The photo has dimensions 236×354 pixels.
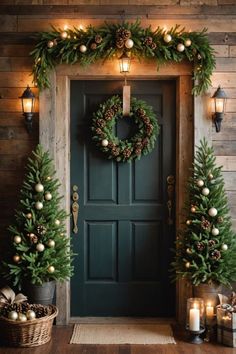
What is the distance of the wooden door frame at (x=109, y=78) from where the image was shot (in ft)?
15.3

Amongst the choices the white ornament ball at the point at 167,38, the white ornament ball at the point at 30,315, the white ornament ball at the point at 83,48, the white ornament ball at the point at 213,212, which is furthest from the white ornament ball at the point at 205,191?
the white ornament ball at the point at 30,315

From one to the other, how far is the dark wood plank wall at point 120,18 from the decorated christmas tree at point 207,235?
297mm

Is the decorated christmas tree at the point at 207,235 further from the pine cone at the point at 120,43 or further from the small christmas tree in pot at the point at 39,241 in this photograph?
the pine cone at the point at 120,43

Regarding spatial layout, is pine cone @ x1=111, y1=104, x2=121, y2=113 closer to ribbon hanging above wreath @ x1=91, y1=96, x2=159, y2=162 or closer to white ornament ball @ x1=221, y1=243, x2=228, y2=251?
ribbon hanging above wreath @ x1=91, y1=96, x2=159, y2=162

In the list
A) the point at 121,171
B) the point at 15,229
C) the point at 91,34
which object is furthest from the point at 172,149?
the point at 15,229

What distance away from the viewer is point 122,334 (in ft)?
14.7

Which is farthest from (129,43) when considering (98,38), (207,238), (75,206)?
(207,238)

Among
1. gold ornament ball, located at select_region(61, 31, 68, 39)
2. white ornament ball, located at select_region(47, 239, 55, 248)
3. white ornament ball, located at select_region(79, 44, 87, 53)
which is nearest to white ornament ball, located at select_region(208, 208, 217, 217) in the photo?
white ornament ball, located at select_region(47, 239, 55, 248)

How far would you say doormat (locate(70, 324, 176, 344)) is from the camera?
14.2ft

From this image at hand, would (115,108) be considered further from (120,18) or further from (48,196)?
(48,196)

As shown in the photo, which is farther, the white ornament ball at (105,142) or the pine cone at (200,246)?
the white ornament ball at (105,142)

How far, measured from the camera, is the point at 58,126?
4711 millimetres

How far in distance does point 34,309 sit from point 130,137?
5.34ft

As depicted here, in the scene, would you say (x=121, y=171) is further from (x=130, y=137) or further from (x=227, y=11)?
(x=227, y=11)
